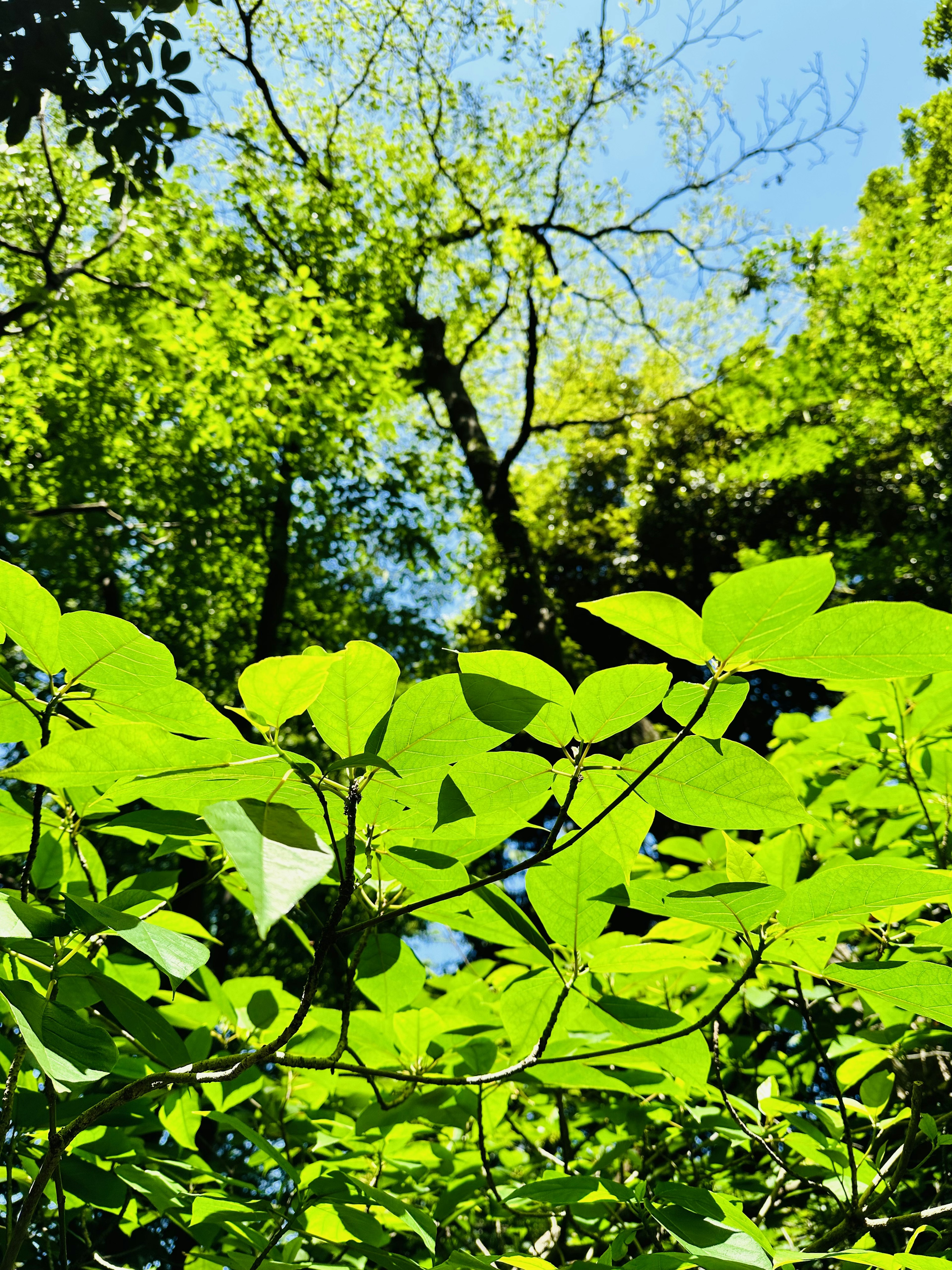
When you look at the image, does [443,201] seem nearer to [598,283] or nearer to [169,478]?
[598,283]

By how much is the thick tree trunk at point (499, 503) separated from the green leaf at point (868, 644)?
4157mm

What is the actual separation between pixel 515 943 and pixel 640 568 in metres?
10.2

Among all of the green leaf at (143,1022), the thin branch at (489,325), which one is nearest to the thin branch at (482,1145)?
the green leaf at (143,1022)

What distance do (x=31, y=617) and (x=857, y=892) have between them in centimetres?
56

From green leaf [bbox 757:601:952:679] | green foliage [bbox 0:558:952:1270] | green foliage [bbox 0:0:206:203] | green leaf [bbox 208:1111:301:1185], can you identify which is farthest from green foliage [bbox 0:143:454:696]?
green leaf [bbox 757:601:952:679]

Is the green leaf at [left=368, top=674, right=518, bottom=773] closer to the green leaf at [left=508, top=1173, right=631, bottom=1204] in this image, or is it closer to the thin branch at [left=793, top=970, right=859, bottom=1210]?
the thin branch at [left=793, top=970, right=859, bottom=1210]

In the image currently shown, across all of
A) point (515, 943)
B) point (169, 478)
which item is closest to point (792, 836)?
point (515, 943)

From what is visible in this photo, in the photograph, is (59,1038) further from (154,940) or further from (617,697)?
(617,697)

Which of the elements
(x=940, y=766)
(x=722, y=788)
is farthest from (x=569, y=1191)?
(x=940, y=766)

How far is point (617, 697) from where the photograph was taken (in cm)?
47

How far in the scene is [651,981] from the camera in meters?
1.15

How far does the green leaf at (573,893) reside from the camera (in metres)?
0.65

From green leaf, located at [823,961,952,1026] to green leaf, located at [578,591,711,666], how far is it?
0.27 m

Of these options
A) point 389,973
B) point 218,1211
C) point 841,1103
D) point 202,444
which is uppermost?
point 202,444
